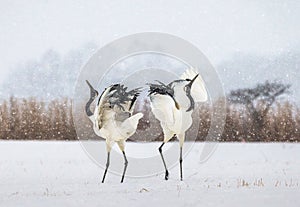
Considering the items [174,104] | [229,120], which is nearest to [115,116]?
[174,104]

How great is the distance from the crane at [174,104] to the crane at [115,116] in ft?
0.75

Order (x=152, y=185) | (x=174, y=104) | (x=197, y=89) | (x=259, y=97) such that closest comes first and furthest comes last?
(x=152, y=185) < (x=174, y=104) < (x=197, y=89) < (x=259, y=97)

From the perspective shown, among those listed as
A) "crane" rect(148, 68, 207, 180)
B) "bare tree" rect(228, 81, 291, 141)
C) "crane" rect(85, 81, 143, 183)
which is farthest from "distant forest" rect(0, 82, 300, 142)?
"crane" rect(85, 81, 143, 183)

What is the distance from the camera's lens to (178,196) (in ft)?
13.3

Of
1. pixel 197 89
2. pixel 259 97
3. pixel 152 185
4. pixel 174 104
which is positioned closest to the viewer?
pixel 152 185

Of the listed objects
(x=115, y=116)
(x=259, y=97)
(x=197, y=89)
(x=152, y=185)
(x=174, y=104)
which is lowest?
(x=152, y=185)

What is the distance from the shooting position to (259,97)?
12.1 m

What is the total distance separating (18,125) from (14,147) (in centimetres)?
161

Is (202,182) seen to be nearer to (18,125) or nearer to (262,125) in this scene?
(262,125)

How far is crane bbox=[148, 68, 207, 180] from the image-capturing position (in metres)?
4.66

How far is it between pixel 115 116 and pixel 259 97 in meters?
8.12

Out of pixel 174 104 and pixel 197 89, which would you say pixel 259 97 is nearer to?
pixel 197 89

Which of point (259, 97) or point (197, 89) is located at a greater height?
point (259, 97)

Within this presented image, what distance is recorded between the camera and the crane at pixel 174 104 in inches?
183
